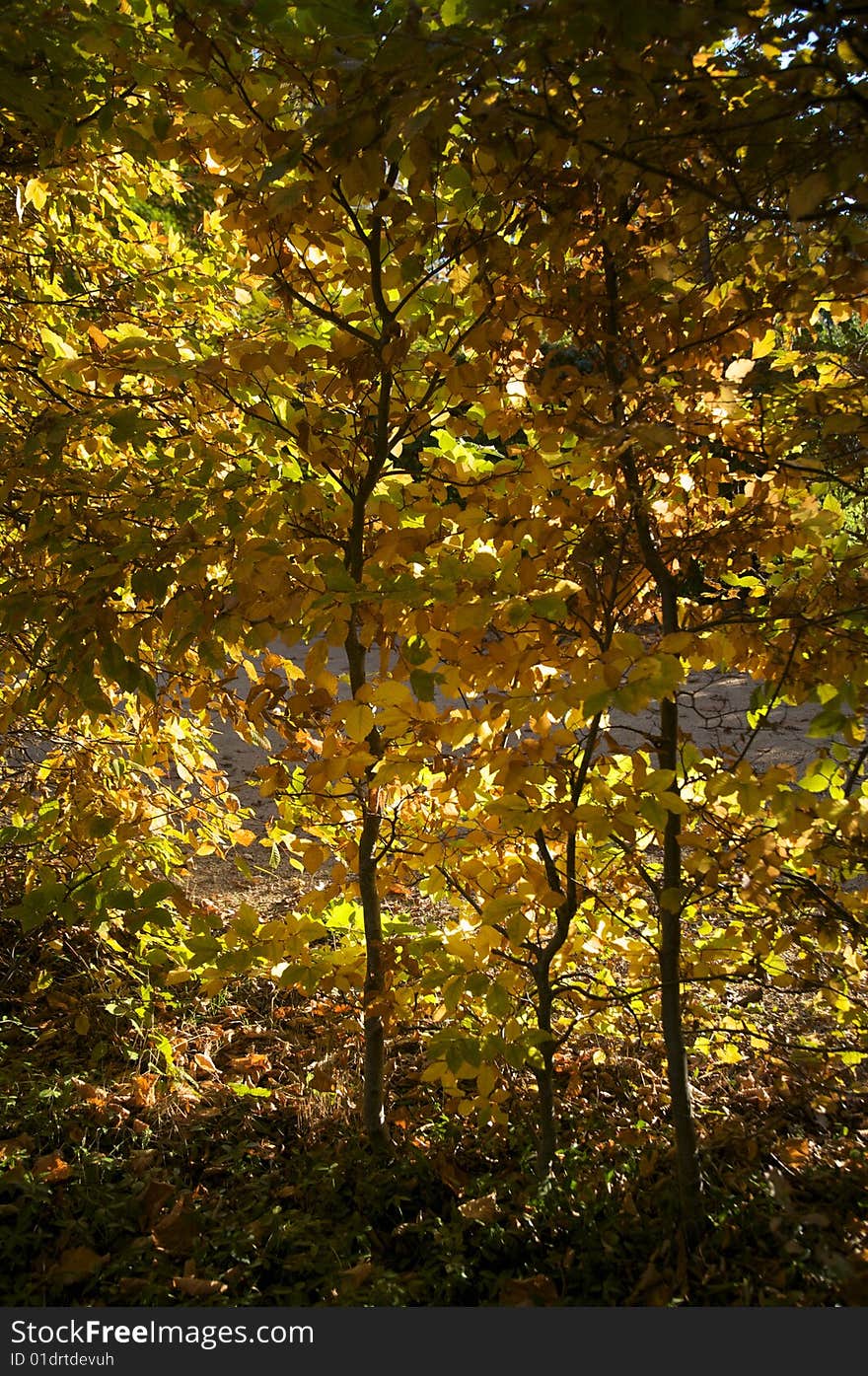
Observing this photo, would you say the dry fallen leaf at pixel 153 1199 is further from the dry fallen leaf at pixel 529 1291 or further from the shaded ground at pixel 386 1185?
the dry fallen leaf at pixel 529 1291

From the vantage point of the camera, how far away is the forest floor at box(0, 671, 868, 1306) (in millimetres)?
1914

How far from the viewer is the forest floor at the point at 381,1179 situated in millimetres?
1914

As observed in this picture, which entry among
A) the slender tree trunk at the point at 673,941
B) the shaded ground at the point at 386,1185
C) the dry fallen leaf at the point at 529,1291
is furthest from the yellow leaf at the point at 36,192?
the dry fallen leaf at the point at 529,1291

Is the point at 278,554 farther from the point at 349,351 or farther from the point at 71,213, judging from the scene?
the point at 71,213

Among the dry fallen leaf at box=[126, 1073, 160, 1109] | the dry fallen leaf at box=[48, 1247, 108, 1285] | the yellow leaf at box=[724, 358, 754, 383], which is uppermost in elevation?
the yellow leaf at box=[724, 358, 754, 383]

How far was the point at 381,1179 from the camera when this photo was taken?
226cm

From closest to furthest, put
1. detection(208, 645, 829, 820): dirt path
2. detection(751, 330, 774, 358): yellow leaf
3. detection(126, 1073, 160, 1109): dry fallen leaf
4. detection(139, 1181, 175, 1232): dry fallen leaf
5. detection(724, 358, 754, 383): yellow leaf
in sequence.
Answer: detection(724, 358, 754, 383): yellow leaf, detection(751, 330, 774, 358): yellow leaf, detection(139, 1181, 175, 1232): dry fallen leaf, detection(126, 1073, 160, 1109): dry fallen leaf, detection(208, 645, 829, 820): dirt path

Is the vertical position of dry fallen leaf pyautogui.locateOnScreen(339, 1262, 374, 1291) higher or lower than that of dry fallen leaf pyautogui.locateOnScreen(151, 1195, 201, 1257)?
lower

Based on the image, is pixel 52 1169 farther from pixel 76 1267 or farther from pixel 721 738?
pixel 721 738

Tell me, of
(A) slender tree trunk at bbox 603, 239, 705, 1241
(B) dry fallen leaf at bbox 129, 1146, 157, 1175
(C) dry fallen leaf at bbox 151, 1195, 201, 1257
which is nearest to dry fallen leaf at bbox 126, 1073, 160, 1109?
(B) dry fallen leaf at bbox 129, 1146, 157, 1175

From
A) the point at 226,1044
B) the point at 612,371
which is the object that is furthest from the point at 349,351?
the point at 226,1044

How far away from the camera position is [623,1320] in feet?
5.65

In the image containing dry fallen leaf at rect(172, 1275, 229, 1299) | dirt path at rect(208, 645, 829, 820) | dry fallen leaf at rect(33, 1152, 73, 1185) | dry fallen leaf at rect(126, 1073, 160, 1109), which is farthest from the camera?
dirt path at rect(208, 645, 829, 820)

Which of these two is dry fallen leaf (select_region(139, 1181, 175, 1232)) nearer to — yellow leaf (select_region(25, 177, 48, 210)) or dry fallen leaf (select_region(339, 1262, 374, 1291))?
dry fallen leaf (select_region(339, 1262, 374, 1291))
